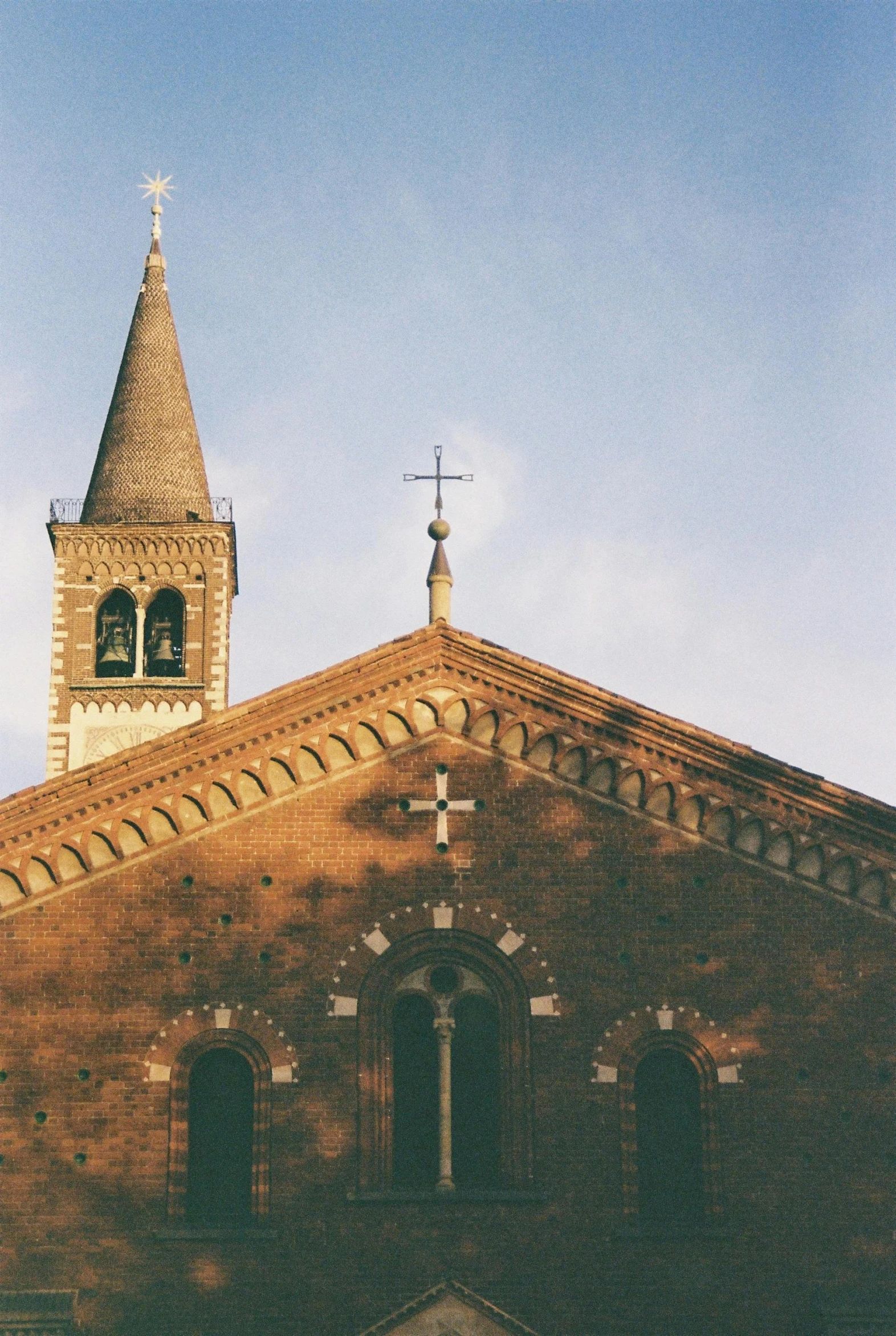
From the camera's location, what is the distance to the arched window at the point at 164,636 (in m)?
38.4

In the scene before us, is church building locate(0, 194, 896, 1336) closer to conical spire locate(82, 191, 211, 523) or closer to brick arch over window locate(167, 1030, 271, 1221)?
brick arch over window locate(167, 1030, 271, 1221)

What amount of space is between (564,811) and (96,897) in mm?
5280

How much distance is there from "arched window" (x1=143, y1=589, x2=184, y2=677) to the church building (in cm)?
1872

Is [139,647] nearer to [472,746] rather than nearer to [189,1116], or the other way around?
[472,746]

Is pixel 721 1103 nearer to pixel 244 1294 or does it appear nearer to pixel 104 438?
pixel 244 1294

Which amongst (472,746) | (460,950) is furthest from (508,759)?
(460,950)

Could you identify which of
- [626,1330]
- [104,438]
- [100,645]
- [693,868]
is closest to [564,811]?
[693,868]

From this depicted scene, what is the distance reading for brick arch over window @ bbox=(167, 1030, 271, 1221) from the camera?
18.5 meters

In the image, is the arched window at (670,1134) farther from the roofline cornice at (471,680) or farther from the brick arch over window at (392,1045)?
the roofline cornice at (471,680)

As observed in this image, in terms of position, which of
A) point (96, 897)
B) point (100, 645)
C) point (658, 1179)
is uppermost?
point (100, 645)

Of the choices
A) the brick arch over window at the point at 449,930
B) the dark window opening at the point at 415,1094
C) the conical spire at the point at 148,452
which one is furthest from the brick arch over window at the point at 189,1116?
the conical spire at the point at 148,452

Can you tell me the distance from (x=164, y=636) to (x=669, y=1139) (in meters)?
22.2

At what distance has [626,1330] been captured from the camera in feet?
59.6

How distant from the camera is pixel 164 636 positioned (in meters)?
38.8
